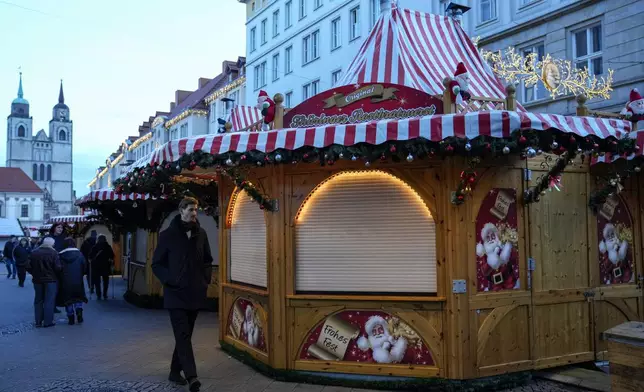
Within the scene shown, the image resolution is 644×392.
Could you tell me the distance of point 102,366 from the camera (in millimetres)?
7809

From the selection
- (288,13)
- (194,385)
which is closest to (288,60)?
(288,13)

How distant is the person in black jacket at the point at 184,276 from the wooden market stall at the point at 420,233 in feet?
2.56

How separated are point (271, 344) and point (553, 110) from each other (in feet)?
51.8

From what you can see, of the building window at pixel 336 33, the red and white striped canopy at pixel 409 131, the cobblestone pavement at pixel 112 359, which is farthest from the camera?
the building window at pixel 336 33

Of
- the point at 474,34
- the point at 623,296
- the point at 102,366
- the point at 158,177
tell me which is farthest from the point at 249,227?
the point at 474,34

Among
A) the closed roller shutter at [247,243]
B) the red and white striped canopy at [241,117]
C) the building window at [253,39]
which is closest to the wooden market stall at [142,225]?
the red and white striped canopy at [241,117]

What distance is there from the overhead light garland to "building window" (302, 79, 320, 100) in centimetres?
2793

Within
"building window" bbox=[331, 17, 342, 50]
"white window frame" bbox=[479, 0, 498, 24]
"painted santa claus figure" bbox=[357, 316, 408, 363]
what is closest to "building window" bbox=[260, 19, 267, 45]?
"building window" bbox=[331, 17, 342, 50]

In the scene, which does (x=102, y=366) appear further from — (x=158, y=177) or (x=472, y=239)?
(x=472, y=239)

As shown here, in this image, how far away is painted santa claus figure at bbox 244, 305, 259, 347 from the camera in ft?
25.2

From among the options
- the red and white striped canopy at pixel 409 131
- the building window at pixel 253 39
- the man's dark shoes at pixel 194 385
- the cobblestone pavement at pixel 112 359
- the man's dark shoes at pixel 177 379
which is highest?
the building window at pixel 253 39

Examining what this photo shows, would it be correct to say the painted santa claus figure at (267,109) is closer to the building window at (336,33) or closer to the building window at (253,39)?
the building window at (336,33)

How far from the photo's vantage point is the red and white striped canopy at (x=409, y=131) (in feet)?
18.8

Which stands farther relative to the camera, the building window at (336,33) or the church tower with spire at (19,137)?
the church tower with spire at (19,137)
